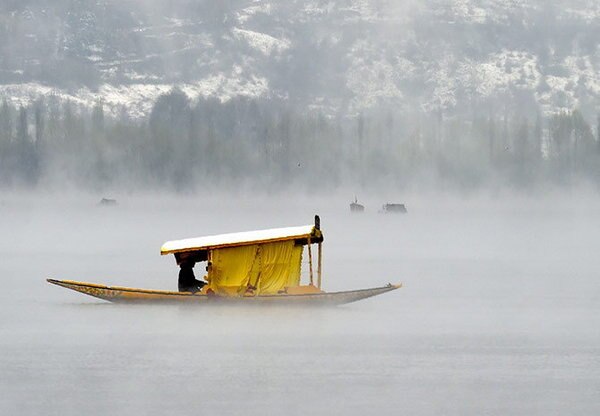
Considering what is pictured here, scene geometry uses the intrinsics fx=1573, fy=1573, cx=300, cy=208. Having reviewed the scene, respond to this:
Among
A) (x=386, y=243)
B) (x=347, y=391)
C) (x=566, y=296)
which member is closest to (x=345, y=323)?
(x=347, y=391)

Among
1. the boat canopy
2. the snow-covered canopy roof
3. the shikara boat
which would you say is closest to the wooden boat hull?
the shikara boat

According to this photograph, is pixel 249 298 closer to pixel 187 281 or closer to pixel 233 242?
pixel 233 242

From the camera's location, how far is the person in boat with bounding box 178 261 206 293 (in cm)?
6580

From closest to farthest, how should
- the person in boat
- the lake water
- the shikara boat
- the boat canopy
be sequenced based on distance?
1. the lake water
2. the shikara boat
3. the boat canopy
4. the person in boat

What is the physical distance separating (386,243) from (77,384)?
320 feet

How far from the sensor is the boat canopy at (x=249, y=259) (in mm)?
64875

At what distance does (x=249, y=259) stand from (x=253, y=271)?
55 centimetres

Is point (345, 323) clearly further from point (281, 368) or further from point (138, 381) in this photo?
point (138, 381)

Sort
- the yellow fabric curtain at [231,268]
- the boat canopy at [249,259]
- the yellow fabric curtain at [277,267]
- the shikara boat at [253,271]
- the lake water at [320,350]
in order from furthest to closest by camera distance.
A: the yellow fabric curtain at [277,267]
the yellow fabric curtain at [231,268]
the boat canopy at [249,259]
the shikara boat at [253,271]
the lake water at [320,350]

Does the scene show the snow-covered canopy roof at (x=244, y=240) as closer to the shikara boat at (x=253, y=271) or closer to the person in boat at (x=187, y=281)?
the shikara boat at (x=253, y=271)

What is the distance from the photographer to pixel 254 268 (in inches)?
2581

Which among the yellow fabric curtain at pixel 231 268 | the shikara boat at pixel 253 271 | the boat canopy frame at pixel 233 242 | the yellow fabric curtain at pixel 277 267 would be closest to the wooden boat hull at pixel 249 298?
the shikara boat at pixel 253 271

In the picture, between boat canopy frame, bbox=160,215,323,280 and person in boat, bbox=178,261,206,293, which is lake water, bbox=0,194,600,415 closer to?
person in boat, bbox=178,261,206,293

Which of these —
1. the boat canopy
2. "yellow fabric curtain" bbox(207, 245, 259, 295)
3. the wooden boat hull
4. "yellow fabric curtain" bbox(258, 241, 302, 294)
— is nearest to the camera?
the wooden boat hull
